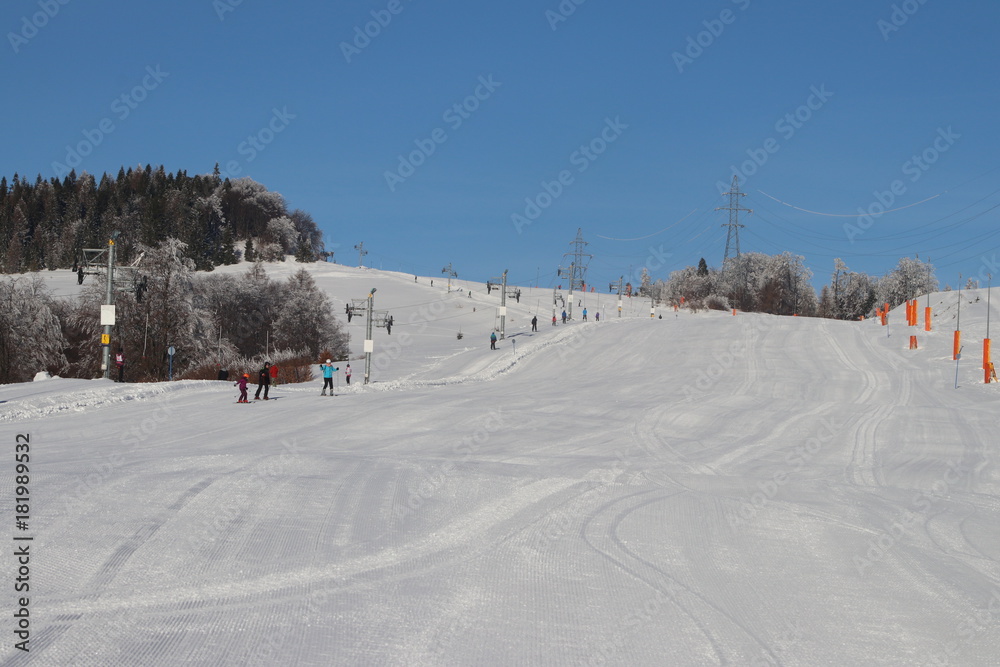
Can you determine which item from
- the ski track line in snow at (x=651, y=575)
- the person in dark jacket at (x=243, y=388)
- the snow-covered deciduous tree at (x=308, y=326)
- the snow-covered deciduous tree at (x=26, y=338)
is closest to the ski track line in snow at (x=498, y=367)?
the person in dark jacket at (x=243, y=388)

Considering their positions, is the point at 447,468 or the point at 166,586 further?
the point at 447,468

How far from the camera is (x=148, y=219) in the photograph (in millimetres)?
132125

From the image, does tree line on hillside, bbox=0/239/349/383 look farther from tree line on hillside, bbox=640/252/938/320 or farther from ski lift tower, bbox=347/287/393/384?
tree line on hillside, bbox=640/252/938/320

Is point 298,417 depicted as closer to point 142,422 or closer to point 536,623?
point 142,422

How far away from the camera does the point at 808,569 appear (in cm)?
952

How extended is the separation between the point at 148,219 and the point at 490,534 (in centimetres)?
13726

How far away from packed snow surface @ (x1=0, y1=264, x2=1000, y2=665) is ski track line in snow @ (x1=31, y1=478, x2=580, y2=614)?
0.04 meters

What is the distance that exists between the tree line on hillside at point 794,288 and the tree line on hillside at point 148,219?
77.2m

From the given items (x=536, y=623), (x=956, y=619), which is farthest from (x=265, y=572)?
(x=956, y=619)

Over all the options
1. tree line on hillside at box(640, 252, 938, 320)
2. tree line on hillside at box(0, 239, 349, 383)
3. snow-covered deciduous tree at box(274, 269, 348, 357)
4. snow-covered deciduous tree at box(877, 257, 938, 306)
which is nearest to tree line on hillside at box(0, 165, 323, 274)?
snow-covered deciduous tree at box(274, 269, 348, 357)

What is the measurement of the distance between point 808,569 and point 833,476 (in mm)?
8121

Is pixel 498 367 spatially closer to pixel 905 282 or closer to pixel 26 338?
pixel 26 338

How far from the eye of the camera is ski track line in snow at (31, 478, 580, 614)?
7062 mm

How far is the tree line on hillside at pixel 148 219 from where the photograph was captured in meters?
133
